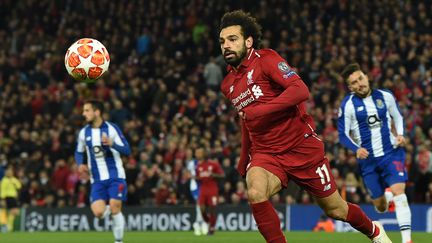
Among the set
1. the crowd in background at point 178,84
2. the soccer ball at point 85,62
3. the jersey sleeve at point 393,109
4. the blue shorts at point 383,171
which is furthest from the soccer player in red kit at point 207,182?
the soccer ball at point 85,62

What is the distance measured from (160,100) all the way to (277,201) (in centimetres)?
538

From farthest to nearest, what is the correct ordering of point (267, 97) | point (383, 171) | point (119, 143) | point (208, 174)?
point (208, 174)
point (119, 143)
point (383, 171)
point (267, 97)

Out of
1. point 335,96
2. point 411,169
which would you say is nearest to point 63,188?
point 335,96

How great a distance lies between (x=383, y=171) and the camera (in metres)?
12.0

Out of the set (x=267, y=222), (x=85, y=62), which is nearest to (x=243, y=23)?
(x=267, y=222)

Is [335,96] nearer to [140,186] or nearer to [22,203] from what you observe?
[140,186]

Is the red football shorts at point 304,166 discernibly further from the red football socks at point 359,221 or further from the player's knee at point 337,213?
the red football socks at point 359,221

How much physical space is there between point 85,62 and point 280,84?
4.16 meters

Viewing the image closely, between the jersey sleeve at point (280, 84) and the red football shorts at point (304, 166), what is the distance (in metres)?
0.56

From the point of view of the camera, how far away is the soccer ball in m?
11.5

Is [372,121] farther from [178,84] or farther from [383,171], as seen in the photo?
[178,84]

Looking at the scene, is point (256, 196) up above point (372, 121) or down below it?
below

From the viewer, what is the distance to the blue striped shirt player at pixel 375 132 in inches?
469

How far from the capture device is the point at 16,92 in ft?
90.6
